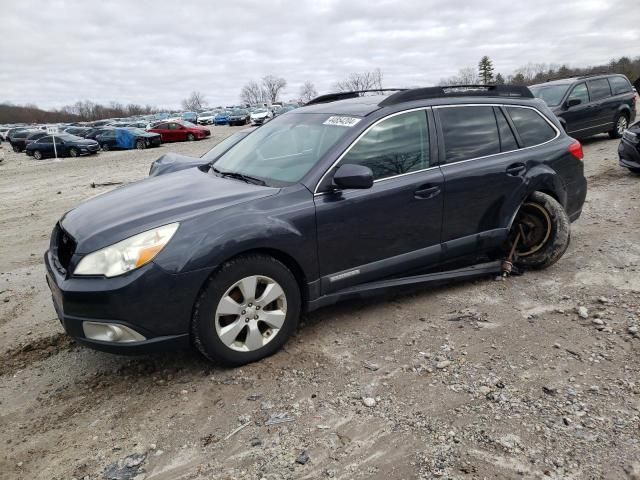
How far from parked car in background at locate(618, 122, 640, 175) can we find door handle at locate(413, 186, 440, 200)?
6516 millimetres

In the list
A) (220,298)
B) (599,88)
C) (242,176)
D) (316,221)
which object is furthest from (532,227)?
(599,88)

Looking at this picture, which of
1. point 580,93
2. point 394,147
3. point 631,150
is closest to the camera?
point 394,147

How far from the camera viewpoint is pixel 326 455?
8.20 ft

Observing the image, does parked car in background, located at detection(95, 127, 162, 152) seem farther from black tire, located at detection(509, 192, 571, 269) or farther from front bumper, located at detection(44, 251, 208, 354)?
front bumper, located at detection(44, 251, 208, 354)

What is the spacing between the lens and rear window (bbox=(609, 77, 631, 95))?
1315 centimetres

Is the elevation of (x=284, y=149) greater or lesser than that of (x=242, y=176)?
greater

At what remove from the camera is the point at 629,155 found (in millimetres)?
8695

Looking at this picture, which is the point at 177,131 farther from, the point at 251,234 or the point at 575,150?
the point at 251,234

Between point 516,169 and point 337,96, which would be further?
point 337,96

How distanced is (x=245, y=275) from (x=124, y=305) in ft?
2.41

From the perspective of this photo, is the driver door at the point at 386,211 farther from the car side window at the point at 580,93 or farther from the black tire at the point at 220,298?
the car side window at the point at 580,93

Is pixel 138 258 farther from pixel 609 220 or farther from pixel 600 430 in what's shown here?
pixel 609 220

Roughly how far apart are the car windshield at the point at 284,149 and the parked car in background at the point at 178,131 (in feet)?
97.9

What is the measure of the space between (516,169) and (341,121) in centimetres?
173
